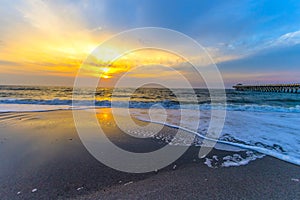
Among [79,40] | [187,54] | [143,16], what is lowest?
[187,54]

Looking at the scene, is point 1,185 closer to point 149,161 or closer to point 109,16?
point 149,161

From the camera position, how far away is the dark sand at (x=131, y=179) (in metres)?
1.95

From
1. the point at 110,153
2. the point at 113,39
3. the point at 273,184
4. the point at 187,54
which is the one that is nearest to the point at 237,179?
the point at 273,184

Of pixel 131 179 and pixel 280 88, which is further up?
pixel 280 88

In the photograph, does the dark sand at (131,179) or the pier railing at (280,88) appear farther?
the pier railing at (280,88)

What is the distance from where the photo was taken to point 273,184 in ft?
7.18

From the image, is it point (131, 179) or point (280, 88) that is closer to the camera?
point (131, 179)

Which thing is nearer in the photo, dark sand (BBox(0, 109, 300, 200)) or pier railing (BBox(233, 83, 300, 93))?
dark sand (BBox(0, 109, 300, 200))

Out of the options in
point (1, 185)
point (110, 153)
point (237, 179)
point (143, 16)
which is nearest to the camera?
point (1, 185)

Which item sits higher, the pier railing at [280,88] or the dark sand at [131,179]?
the pier railing at [280,88]

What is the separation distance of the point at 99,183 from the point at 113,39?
7497 mm

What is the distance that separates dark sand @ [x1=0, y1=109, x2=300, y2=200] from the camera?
1952 mm

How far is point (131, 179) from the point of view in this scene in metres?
2.32

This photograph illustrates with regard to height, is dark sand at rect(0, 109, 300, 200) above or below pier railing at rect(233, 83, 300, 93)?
below
